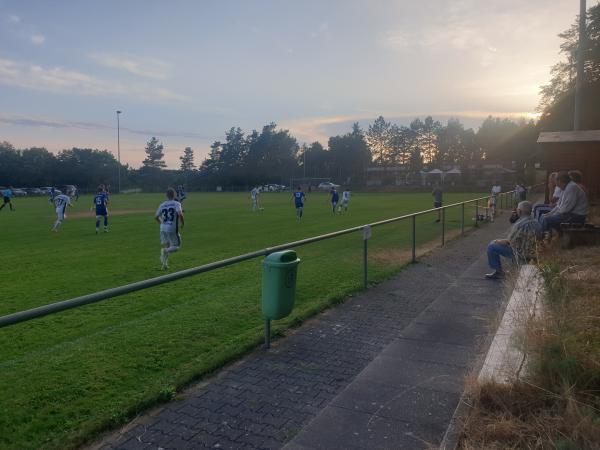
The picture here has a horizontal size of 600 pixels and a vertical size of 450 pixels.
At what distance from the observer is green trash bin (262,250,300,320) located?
5117 mm

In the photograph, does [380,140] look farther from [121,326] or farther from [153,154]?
[121,326]

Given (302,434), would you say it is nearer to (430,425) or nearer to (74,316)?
(430,425)

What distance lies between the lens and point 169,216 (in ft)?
37.8

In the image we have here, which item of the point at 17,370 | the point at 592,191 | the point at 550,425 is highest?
the point at 592,191

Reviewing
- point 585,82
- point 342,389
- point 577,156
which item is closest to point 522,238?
point 342,389

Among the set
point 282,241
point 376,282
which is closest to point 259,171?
point 282,241

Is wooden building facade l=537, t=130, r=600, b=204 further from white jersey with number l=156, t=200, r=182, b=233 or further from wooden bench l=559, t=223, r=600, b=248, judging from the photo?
white jersey with number l=156, t=200, r=182, b=233

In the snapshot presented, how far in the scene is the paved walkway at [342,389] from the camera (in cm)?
340

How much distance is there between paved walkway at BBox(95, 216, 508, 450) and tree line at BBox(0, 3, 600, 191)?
84775 millimetres

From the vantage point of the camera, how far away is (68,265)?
1146 centimetres

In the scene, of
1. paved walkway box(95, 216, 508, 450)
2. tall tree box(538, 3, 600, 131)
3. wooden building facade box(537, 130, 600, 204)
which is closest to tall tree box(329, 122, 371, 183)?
tall tree box(538, 3, 600, 131)

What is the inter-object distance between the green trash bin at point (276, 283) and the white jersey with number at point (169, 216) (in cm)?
680

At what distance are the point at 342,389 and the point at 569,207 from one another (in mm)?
7693

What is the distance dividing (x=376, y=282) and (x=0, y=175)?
10283cm
